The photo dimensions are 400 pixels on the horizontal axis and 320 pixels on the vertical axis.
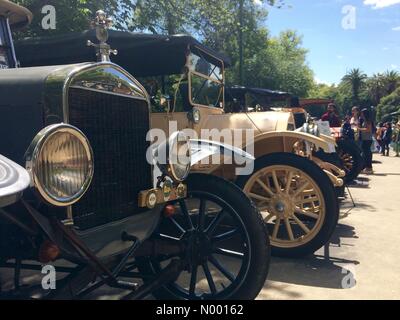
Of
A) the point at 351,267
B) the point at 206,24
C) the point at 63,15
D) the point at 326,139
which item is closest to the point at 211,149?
the point at 351,267

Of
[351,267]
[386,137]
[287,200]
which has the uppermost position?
[386,137]

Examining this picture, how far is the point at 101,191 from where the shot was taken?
2.12 metres

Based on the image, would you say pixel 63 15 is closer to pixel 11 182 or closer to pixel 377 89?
pixel 11 182

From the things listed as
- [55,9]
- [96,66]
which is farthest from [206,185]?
[55,9]

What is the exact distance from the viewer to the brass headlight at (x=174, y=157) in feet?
7.60

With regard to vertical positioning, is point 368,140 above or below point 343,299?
above

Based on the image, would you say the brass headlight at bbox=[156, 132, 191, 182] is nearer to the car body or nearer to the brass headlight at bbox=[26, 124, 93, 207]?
the brass headlight at bbox=[26, 124, 93, 207]

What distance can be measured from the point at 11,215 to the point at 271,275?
226 cm

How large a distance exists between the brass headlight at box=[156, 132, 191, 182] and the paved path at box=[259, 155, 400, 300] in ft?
3.81

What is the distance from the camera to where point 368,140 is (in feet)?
31.8

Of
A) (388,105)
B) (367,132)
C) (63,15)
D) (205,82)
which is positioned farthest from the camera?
(388,105)

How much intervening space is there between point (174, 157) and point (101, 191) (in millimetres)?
456

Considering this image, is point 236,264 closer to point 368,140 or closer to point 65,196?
point 65,196

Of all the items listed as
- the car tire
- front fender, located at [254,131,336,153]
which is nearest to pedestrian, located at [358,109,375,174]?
front fender, located at [254,131,336,153]
